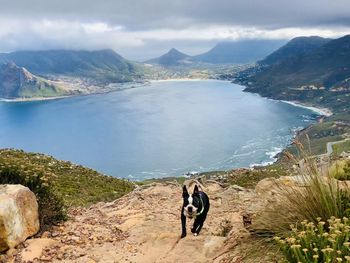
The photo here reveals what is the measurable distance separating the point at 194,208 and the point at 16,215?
3.14 meters

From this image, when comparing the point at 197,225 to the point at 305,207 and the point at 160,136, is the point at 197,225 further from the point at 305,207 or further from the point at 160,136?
the point at 160,136

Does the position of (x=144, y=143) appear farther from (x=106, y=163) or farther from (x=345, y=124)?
(x=345, y=124)

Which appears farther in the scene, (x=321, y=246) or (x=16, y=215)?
(x=16, y=215)

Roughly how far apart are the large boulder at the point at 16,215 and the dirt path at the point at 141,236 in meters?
0.25

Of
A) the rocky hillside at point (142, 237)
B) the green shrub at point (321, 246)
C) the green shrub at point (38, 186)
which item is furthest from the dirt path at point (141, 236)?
the green shrub at point (321, 246)

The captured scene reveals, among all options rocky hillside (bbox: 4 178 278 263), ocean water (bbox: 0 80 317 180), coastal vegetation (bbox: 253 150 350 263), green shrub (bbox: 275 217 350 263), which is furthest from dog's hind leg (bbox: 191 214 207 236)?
ocean water (bbox: 0 80 317 180)

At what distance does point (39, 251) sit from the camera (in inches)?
291

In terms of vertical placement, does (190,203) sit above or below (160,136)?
above

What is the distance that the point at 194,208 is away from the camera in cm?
758

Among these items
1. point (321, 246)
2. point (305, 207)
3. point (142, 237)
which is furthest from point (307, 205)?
point (142, 237)

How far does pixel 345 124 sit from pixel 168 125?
209ft

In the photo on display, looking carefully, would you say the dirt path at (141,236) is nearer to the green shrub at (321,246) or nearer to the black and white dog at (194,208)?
the black and white dog at (194,208)

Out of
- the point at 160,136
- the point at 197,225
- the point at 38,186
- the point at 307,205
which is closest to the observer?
the point at 307,205

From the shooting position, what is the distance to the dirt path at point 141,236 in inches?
262
